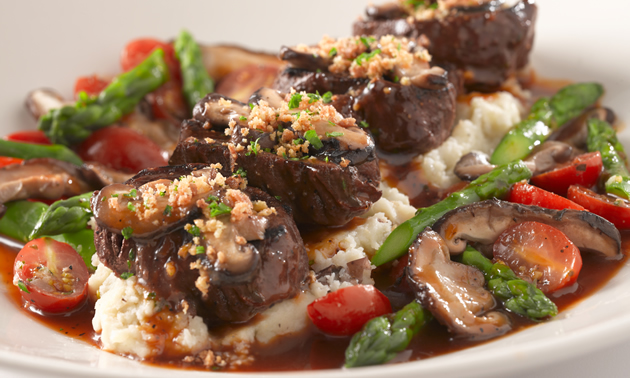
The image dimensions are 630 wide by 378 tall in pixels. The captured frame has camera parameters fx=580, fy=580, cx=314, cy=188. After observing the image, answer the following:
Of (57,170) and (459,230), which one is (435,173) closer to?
(459,230)

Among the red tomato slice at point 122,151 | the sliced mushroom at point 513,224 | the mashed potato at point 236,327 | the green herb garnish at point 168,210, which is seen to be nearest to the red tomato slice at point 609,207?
the sliced mushroom at point 513,224

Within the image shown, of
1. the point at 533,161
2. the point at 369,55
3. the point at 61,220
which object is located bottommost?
the point at 61,220

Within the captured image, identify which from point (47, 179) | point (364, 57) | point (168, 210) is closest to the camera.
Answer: point (168, 210)

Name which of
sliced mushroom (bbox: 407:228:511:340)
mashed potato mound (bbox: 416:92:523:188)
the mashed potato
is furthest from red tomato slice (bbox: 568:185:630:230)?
the mashed potato

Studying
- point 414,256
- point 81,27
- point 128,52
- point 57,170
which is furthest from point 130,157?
point 414,256

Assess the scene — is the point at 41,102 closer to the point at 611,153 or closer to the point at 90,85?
the point at 90,85

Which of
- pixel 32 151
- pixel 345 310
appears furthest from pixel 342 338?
pixel 32 151
